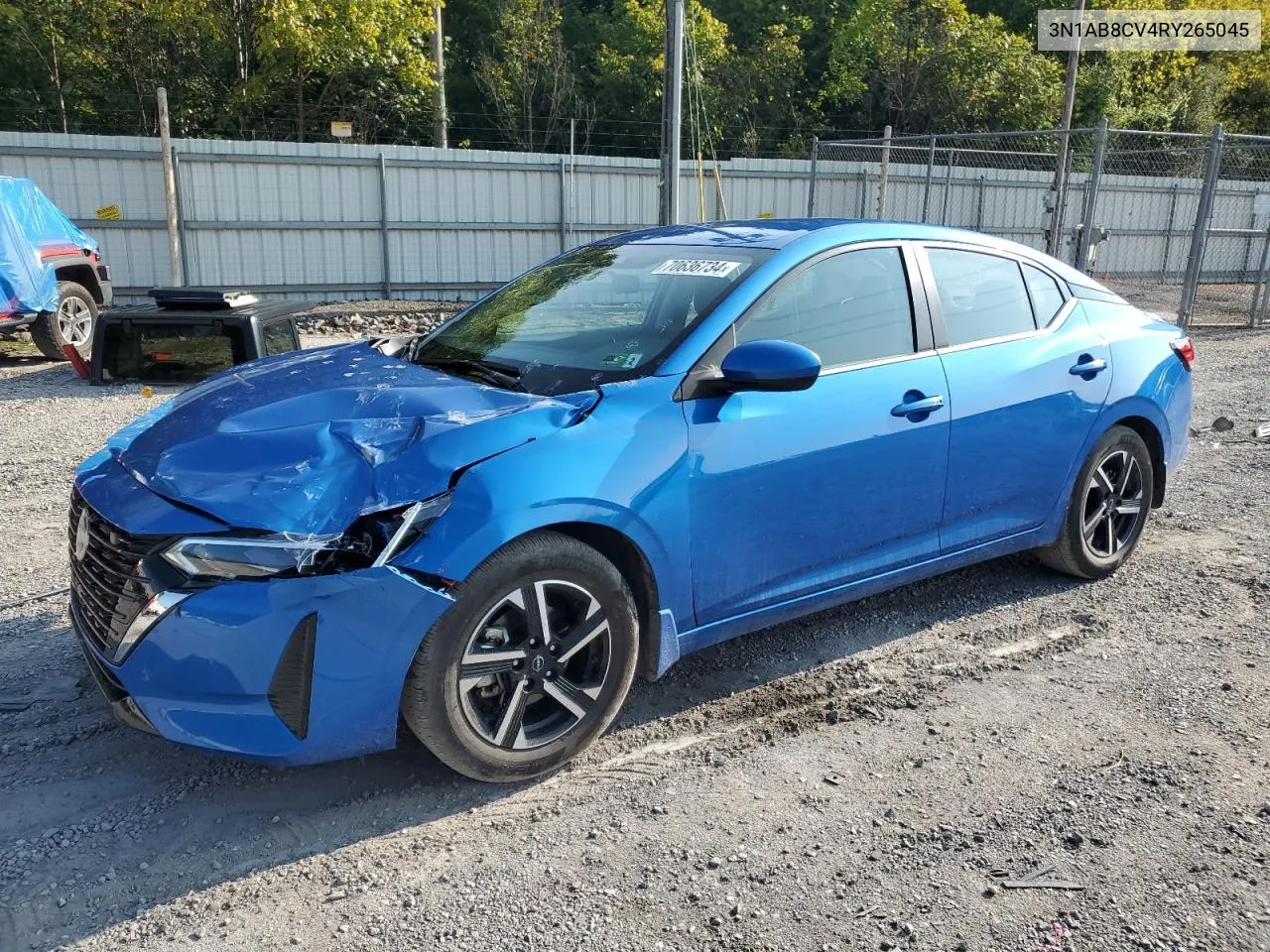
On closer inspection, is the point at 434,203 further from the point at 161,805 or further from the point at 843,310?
the point at 161,805

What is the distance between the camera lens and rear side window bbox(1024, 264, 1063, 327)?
4578mm

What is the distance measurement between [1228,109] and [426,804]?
3867 cm

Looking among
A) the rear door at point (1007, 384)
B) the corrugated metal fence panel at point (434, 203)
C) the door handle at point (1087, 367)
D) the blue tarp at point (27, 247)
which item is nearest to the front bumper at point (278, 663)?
the rear door at point (1007, 384)

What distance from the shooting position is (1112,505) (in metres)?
4.88

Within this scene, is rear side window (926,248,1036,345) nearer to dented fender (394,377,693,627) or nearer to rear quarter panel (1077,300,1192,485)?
rear quarter panel (1077,300,1192,485)

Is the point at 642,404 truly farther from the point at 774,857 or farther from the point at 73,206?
the point at 73,206

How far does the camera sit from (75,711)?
3533 mm

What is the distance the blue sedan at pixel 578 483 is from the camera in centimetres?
276

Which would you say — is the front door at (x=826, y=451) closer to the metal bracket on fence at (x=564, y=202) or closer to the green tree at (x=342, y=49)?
the metal bracket on fence at (x=564, y=202)

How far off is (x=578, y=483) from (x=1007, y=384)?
2.09m

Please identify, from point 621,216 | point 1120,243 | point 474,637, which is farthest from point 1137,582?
point 1120,243

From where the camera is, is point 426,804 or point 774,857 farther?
point 426,804

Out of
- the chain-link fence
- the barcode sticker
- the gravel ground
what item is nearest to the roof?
the barcode sticker

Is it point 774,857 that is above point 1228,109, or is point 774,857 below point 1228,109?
below
